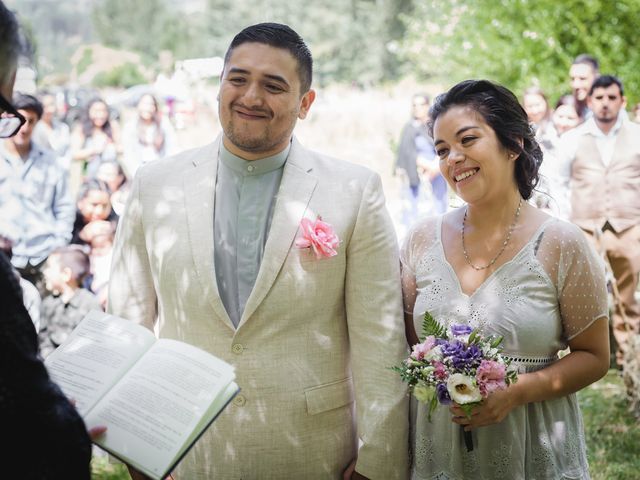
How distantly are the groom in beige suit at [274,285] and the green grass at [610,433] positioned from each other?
8.84 feet

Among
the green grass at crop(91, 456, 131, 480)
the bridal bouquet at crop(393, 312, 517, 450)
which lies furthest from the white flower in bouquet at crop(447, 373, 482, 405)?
the green grass at crop(91, 456, 131, 480)

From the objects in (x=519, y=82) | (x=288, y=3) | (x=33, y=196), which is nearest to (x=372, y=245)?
(x=33, y=196)

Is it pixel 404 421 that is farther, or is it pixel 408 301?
pixel 408 301

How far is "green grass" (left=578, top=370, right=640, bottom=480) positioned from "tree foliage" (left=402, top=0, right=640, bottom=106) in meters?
7.75

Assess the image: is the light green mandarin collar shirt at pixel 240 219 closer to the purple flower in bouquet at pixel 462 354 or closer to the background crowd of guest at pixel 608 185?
the purple flower in bouquet at pixel 462 354

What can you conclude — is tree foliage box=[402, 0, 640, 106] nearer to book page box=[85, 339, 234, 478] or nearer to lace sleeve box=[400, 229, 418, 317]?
lace sleeve box=[400, 229, 418, 317]

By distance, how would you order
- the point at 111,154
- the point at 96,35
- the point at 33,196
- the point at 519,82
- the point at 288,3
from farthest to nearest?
1. the point at 96,35
2. the point at 288,3
3. the point at 519,82
4. the point at 111,154
5. the point at 33,196

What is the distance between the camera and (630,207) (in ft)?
23.1

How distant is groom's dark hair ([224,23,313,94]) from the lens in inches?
114

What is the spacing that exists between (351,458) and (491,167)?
1.29 metres

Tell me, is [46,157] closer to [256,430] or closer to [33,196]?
[33,196]

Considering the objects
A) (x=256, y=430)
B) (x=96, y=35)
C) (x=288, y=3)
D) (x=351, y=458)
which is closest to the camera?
(x=256, y=430)

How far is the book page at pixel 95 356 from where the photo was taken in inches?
88.5

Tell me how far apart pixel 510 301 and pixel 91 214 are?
15.9ft
